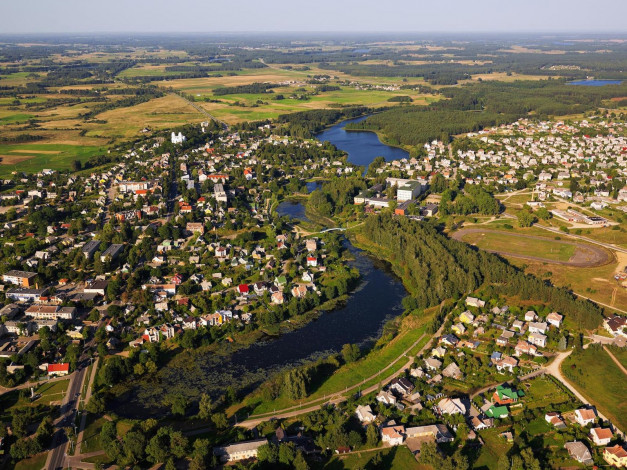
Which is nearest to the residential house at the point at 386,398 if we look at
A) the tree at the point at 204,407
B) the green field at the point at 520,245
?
the tree at the point at 204,407

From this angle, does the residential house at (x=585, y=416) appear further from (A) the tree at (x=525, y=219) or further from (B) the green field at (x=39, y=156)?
(B) the green field at (x=39, y=156)

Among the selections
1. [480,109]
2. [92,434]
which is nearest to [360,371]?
[92,434]

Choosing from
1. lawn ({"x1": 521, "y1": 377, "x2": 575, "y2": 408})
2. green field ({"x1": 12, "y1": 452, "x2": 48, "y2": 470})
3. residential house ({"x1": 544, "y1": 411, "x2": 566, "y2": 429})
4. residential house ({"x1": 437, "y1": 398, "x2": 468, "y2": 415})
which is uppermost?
residential house ({"x1": 437, "y1": 398, "x2": 468, "y2": 415})

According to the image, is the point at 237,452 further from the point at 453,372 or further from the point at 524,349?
the point at 524,349

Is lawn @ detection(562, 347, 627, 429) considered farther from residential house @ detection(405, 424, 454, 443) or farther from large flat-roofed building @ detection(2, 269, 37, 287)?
large flat-roofed building @ detection(2, 269, 37, 287)

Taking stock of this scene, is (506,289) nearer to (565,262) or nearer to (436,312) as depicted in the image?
(436,312)

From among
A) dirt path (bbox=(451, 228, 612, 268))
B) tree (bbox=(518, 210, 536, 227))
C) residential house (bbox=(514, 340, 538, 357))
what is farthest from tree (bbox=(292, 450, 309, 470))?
tree (bbox=(518, 210, 536, 227))

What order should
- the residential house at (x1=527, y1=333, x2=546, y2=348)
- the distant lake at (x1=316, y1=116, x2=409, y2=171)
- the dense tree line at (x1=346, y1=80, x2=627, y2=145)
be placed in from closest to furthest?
the residential house at (x1=527, y1=333, x2=546, y2=348) < the distant lake at (x1=316, y1=116, x2=409, y2=171) < the dense tree line at (x1=346, y1=80, x2=627, y2=145)
